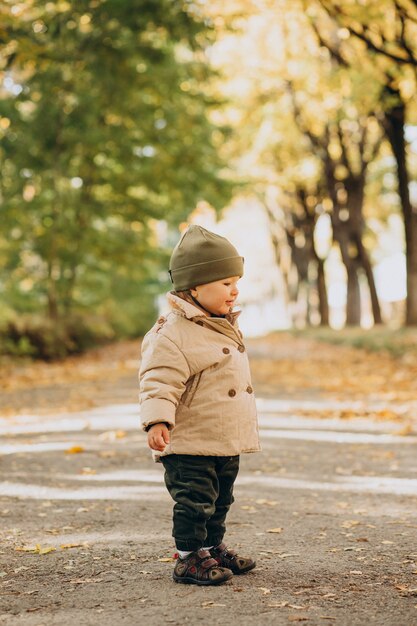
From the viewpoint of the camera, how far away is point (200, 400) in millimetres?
4094

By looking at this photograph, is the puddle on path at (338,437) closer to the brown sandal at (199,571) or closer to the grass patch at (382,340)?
the brown sandal at (199,571)

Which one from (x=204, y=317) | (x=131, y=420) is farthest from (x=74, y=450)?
(x=204, y=317)

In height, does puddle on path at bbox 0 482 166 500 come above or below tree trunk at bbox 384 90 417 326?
below

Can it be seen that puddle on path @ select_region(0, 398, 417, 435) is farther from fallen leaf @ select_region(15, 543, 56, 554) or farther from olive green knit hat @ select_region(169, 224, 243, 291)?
olive green knit hat @ select_region(169, 224, 243, 291)

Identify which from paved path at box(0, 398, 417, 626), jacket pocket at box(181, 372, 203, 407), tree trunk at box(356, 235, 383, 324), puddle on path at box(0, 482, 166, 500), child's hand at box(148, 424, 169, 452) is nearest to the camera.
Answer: paved path at box(0, 398, 417, 626)

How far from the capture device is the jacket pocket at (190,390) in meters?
4.10

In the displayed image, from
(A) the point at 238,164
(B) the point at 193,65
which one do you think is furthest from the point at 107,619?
(A) the point at 238,164

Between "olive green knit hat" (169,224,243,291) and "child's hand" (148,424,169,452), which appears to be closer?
"child's hand" (148,424,169,452)

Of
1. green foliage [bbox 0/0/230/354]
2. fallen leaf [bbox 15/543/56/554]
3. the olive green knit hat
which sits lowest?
fallen leaf [bbox 15/543/56/554]

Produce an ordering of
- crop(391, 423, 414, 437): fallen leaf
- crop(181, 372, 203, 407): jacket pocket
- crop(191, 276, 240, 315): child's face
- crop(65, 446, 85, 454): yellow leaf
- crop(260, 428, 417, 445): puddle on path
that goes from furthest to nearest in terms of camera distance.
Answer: crop(391, 423, 414, 437): fallen leaf
crop(260, 428, 417, 445): puddle on path
crop(65, 446, 85, 454): yellow leaf
crop(191, 276, 240, 315): child's face
crop(181, 372, 203, 407): jacket pocket

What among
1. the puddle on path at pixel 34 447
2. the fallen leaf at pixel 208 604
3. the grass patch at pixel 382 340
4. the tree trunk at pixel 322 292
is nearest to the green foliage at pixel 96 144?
the grass patch at pixel 382 340

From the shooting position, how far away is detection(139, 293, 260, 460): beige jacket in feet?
13.2

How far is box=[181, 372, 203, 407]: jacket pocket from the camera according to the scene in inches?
161

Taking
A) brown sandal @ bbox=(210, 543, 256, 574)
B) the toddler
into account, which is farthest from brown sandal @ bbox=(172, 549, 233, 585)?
brown sandal @ bbox=(210, 543, 256, 574)
